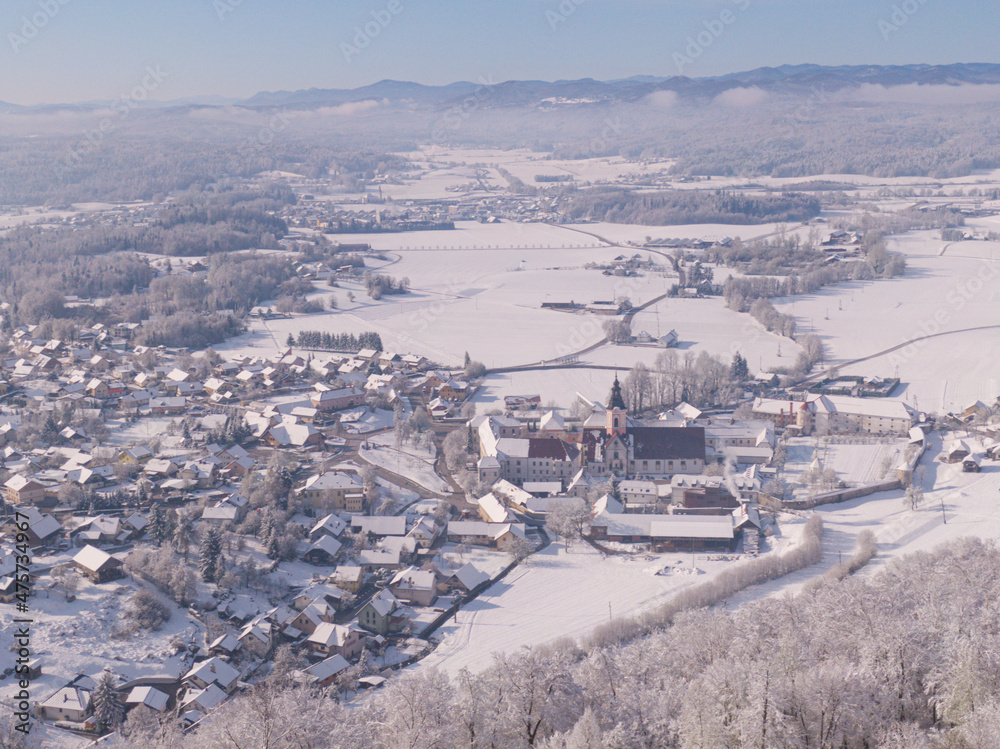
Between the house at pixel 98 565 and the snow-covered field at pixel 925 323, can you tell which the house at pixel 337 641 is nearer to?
the house at pixel 98 565

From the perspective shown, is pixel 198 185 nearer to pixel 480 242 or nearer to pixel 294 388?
pixel 480 242

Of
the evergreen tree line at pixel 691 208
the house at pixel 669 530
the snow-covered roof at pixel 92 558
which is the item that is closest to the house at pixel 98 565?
the snow-covered roof at pixel 92 558

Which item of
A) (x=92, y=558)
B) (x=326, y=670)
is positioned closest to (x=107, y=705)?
(x=326, y=670)

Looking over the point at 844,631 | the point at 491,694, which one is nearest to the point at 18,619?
the point at 491,694

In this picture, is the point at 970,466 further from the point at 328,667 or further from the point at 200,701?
the point at 200,701

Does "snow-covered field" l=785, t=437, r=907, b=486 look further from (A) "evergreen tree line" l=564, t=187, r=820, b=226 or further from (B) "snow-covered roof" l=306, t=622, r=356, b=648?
(A) "evergreen tree line" l=564, t=187, r=820, b=226

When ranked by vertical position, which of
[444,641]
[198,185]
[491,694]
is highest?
[198,185]
